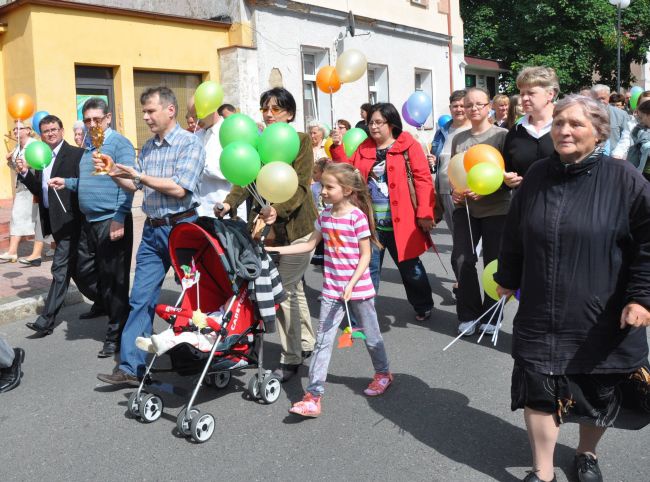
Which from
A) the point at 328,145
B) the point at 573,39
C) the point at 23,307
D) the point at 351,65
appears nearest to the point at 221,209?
the point at 23,307

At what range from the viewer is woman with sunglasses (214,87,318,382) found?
5.14 m

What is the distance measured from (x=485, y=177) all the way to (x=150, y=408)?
9.19 feet

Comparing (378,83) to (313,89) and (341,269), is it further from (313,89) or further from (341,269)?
(341,269)

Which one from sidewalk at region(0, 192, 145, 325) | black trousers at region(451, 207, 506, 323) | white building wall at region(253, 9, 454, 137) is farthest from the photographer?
white building wall at region(253, 9, 454, 137)

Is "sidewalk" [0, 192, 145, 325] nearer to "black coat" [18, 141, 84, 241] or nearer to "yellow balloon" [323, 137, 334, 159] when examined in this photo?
"black coat" [18, 141, 84, 241]

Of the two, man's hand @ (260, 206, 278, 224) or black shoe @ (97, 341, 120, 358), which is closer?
man's hand @ (260, 206, 278, 224)

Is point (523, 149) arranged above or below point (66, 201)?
above

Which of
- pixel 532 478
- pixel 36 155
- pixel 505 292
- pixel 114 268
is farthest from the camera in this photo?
pixel 36 155

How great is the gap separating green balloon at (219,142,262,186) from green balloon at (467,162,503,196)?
5.39ft

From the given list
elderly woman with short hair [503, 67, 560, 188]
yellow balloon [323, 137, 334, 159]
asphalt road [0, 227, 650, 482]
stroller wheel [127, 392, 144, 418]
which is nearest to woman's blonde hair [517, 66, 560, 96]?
elderly woman with short hair [503, 67, 560, 188]

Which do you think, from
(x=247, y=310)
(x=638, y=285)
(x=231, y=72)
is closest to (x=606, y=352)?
(x=638, y=285)

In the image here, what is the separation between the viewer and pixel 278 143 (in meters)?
4.84

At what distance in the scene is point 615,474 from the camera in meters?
3.68

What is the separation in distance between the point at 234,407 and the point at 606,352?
2.42m
